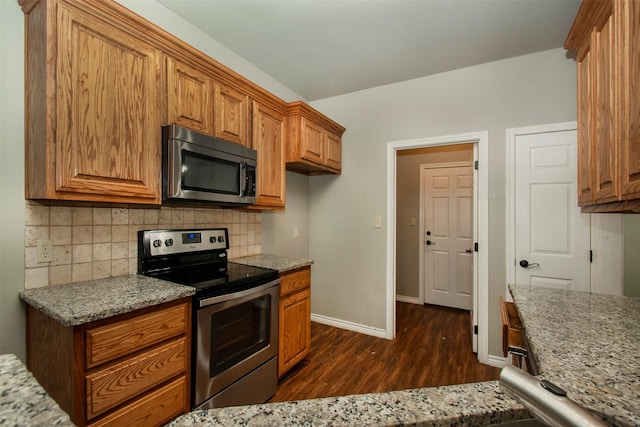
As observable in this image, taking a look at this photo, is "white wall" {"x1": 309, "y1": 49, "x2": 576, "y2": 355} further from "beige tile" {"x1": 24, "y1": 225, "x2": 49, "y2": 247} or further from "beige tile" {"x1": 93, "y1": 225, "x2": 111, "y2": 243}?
"beige tile" {"x1": 24, "y1": 225, "x2": 49, "y2": 247}

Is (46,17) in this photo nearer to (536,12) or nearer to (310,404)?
(310,404)

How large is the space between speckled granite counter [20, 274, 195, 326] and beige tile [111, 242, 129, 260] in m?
0.13

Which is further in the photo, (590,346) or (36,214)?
(36,214)

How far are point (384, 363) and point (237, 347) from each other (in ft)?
4.65

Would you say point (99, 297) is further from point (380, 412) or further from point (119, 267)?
point (380, 412)

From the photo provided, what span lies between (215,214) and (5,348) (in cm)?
133

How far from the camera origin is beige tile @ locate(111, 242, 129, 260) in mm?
1684

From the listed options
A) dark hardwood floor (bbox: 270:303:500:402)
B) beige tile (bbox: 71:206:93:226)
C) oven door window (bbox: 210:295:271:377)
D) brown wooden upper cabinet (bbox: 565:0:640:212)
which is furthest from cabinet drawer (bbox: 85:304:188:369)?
brown wooden upper cabinet (bbox: 565:0:640:212)

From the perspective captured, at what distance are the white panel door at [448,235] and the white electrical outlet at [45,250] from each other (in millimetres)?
4035

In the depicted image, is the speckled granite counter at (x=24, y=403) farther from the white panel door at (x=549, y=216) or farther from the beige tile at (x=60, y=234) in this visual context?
the white panel door at (x=549, y=216)

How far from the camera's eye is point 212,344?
5.21 ft

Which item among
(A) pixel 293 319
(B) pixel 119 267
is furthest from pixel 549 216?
(B) pixel 119 267

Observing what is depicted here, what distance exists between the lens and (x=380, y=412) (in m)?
0.53

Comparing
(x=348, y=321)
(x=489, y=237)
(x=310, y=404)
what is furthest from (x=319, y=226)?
(x=310, y=404)
